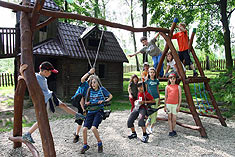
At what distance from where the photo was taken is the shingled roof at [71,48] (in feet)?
32.9

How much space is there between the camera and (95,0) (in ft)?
66.8

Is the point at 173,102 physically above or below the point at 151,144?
above

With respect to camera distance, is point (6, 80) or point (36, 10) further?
point (6, 80)

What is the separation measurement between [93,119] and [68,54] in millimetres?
7297

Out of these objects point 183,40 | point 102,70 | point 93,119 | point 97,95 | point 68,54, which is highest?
point 68,54

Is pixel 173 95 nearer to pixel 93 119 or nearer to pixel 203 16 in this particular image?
pixel 93 119

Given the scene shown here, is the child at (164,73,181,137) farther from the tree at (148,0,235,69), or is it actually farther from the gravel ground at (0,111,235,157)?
the tree at (148,0,235,69)

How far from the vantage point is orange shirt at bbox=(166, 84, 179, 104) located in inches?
181

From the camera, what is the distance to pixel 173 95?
4.62m

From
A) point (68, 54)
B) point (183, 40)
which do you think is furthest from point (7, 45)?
point (183, 40)

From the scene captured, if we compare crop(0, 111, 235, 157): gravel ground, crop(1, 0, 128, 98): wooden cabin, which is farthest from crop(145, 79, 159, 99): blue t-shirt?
crop(1, 0, 128, 98): wooden cabin

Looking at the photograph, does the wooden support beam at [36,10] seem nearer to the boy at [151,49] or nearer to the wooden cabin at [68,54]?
the boy at [151,49]

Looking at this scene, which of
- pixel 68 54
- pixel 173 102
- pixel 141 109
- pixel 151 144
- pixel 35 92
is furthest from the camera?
pixel 68 54

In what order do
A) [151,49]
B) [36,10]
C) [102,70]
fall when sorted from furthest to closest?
[102,70] → [151,49] → [36,10]
